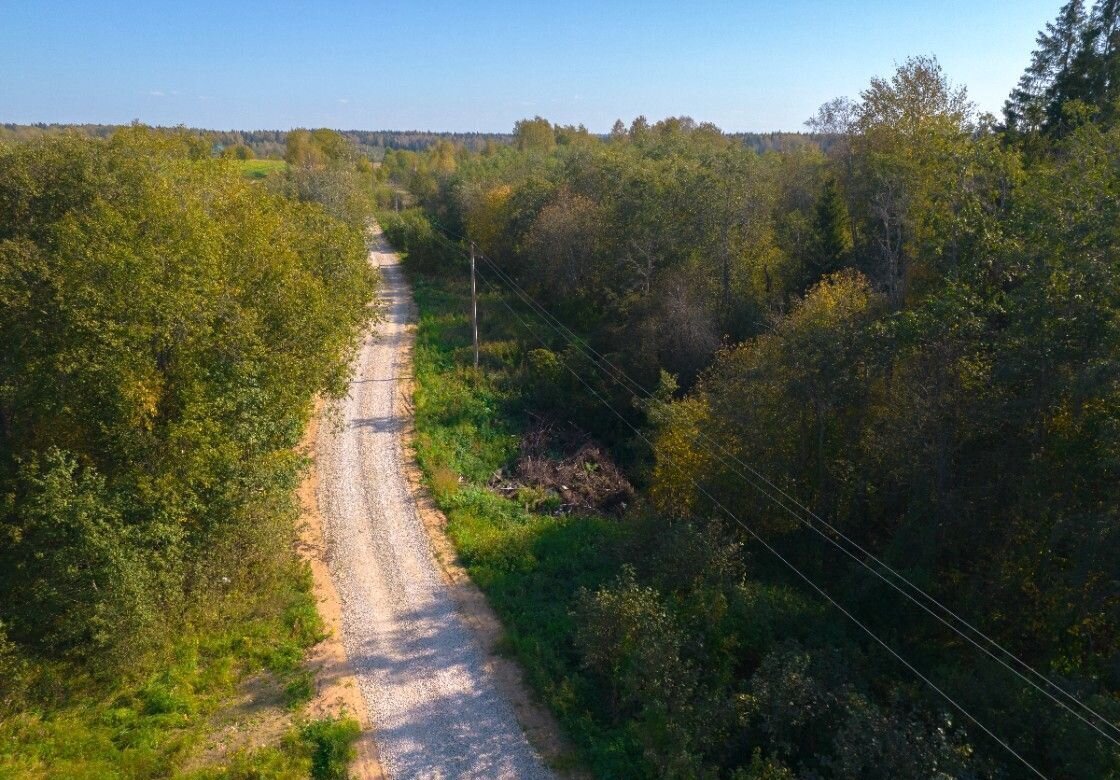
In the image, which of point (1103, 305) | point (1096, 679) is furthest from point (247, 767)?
point (1103, 305)

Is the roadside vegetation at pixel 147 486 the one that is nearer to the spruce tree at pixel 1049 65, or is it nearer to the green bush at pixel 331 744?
the green bush at pixel 331 744

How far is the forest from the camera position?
9.66 m

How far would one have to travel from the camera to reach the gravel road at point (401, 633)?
416 inches

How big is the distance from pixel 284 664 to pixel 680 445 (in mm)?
9026

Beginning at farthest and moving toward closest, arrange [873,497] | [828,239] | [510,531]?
1. [828,239]
2. [510,531]
3. [873,497]

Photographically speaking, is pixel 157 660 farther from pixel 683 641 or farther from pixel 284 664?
pixel 683 641

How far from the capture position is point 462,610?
13.9 m

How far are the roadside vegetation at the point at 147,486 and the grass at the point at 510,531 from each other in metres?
3.47

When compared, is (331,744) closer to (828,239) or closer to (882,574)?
(882,574)

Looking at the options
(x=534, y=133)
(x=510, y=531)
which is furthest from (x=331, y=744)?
(x=534, y=133)

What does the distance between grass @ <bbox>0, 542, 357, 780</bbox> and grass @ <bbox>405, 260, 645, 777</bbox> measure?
3.48 metres

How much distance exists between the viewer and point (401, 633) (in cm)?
1325

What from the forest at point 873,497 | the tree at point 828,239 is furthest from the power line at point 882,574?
the tree at point 828,239

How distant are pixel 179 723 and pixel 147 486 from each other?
3739mm
